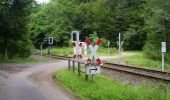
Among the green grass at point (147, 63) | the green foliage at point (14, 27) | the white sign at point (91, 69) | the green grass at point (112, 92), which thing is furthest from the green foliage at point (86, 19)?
the green grass at point (112, 92)

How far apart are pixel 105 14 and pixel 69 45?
399 inches

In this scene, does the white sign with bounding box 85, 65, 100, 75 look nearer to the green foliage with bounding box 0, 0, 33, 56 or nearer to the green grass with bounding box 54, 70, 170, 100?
the green grass with bounding box 54, 70, 170, 100

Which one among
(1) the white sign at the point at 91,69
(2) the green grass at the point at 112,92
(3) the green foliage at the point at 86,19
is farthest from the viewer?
(3) the green foliage at the point at 86,19

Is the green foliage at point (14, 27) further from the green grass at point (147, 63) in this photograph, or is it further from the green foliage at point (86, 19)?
the green foliage at point (86, 19)

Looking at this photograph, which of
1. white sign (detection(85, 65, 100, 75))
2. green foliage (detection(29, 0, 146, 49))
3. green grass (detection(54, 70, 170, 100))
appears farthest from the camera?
green foliage (detection(29, 0, 146, 49))

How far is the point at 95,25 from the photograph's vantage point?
83.8 m

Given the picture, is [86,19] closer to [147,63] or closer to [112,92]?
[147,63]

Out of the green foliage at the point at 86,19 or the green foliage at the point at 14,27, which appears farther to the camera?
the green foliage at the point at 86,19

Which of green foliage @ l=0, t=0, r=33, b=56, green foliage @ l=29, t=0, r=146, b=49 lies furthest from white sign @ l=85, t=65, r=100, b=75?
green foliage @ l=29, t=0, r=146, b=49

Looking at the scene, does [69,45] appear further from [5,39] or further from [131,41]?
[5,39]

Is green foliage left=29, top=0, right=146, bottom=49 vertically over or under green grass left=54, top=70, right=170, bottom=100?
over

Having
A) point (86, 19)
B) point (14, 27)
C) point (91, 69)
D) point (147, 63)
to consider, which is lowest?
point (147, 63)

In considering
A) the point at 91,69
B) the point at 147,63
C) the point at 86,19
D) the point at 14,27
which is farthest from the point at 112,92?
the point at 86,19

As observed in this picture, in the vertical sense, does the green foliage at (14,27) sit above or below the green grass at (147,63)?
above
